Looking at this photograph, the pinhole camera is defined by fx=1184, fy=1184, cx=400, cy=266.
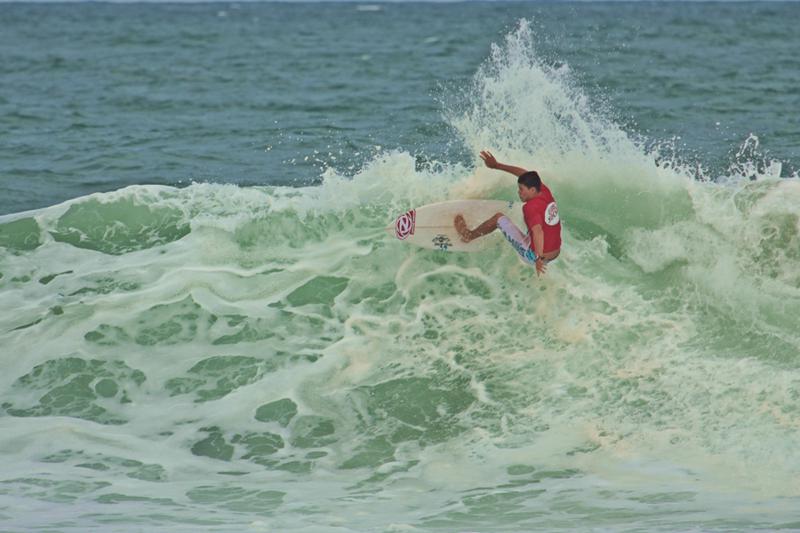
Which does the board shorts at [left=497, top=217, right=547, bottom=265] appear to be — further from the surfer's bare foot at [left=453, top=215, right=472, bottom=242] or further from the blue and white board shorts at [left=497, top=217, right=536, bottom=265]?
the surfer's bare foot at [left=453, top=215, right=472, bottom=242]

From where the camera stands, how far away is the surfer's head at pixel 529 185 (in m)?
9.98

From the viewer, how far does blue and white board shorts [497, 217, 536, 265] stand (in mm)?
10227

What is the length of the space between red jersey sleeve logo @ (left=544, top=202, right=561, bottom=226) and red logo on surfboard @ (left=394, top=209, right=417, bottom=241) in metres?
1.63

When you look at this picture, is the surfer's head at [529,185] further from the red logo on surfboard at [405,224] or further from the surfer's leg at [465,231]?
the red logo on surfboard at [405,224]

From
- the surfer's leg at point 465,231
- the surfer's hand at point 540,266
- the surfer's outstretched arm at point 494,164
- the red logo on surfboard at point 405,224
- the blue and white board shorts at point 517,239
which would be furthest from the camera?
the red logo on surfboard at point 405,224

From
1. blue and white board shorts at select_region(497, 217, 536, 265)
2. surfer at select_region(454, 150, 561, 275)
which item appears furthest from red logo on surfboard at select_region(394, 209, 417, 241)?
surfer at select_region(454, 150, 561, 275)

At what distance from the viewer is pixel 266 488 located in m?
8.47

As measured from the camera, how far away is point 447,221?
Result: 1119 centimetres

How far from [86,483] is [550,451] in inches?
134

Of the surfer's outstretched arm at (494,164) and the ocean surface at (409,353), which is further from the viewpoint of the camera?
the surfer's outstretched arm at (494,164)

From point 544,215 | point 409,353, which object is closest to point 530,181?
point 544,215

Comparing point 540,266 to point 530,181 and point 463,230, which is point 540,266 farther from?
point 463,230

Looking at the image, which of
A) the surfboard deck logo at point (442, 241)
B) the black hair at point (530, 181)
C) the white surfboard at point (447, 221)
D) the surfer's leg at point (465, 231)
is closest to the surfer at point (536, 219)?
the black hair at point (530, 181)

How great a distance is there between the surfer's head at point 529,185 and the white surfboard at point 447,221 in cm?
113
